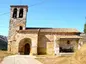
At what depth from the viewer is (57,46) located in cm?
3303

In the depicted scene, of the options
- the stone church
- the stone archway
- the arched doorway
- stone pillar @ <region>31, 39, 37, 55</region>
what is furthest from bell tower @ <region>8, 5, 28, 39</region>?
stone pillar @ <region>31, 39, 37, 55</region>

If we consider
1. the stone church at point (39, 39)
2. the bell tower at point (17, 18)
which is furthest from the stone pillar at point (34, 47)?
the bell tower at point (17, 18)

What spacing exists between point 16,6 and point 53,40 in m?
12.1

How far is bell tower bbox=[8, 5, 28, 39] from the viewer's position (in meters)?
39.1

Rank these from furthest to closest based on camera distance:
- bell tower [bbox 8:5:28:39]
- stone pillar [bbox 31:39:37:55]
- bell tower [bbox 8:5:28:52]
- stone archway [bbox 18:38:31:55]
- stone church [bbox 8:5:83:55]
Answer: bell tower [bbox 8:5:28:39] < bell tower [bbox 8:5:28:52] < stone archway [bbox 18:38:31:55] < stone pillar [bbox 31:39:37:55] < stone church [bbox 8:5:83:55]

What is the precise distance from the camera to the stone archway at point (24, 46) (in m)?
36.2

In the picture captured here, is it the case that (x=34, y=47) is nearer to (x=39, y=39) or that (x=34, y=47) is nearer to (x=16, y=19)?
(x=39, y=39)

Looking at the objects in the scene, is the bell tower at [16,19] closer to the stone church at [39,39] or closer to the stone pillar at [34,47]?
the stone church at [39,39]

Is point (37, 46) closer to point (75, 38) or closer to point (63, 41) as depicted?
point (63, 41)

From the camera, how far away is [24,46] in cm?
3725

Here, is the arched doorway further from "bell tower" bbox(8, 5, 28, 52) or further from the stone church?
"bell tower" bbox(8, 5, 28, 52)

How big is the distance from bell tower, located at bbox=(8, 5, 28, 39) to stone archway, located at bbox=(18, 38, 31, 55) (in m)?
3.57

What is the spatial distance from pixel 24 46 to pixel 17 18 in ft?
23.0

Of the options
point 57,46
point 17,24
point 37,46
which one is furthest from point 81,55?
point 17,24
